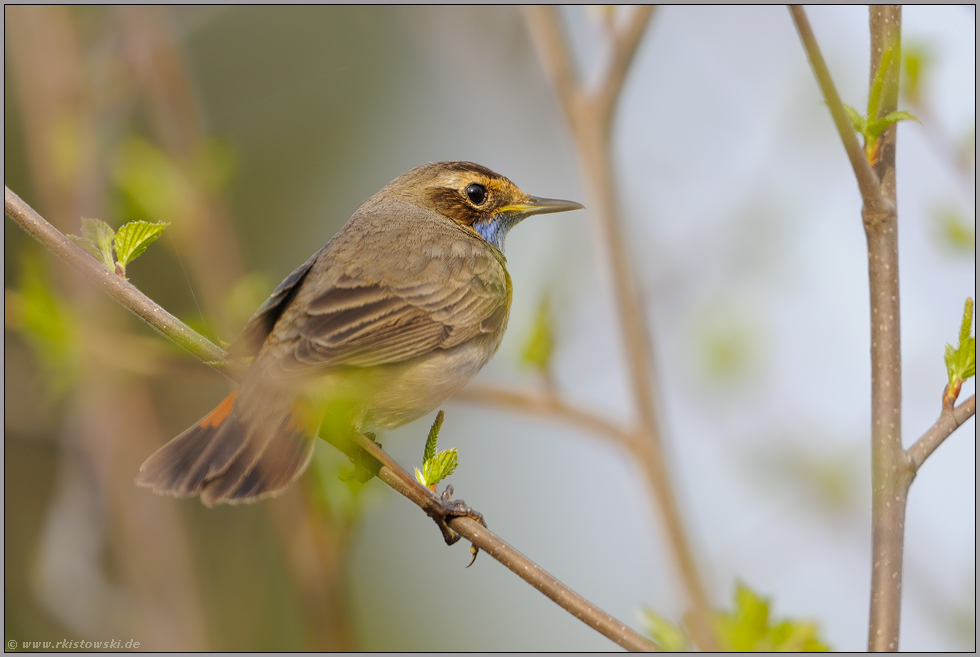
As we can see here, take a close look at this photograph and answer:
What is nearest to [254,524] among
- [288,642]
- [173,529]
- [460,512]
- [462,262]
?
[288,642]

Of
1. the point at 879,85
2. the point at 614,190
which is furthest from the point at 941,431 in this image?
the point at 614,190

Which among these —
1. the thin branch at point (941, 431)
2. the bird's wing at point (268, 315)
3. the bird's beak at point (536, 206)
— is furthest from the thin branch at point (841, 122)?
the bird's wing at point (268, 315)

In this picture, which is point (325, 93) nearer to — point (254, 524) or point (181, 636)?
point (254, 524)

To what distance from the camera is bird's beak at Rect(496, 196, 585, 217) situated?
471 cm

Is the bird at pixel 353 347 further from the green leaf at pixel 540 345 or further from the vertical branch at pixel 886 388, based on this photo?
the vertical branch at pixel 886 388

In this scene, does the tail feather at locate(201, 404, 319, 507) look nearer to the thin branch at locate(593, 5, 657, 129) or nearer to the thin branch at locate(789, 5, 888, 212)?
the thin branch at locate(593, 5, 657, 129)

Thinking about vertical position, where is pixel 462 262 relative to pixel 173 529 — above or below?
above

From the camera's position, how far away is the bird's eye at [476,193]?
5055 millimetres

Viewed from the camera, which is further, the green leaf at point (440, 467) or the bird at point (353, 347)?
the bird at point (353, 347)

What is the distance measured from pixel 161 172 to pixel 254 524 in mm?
4315

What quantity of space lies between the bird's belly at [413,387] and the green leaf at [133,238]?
1185 mm

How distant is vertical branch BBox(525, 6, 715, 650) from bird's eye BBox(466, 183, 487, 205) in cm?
110

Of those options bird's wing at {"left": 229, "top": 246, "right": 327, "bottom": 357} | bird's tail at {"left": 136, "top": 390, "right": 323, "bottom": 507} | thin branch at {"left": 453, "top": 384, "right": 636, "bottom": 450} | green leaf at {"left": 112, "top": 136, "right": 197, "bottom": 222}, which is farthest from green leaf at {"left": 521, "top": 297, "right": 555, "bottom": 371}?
green leaf at {"left": 112, "top": 136, "right": 197, "bottom": 222}

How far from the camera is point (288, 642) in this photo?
26.9 feet
